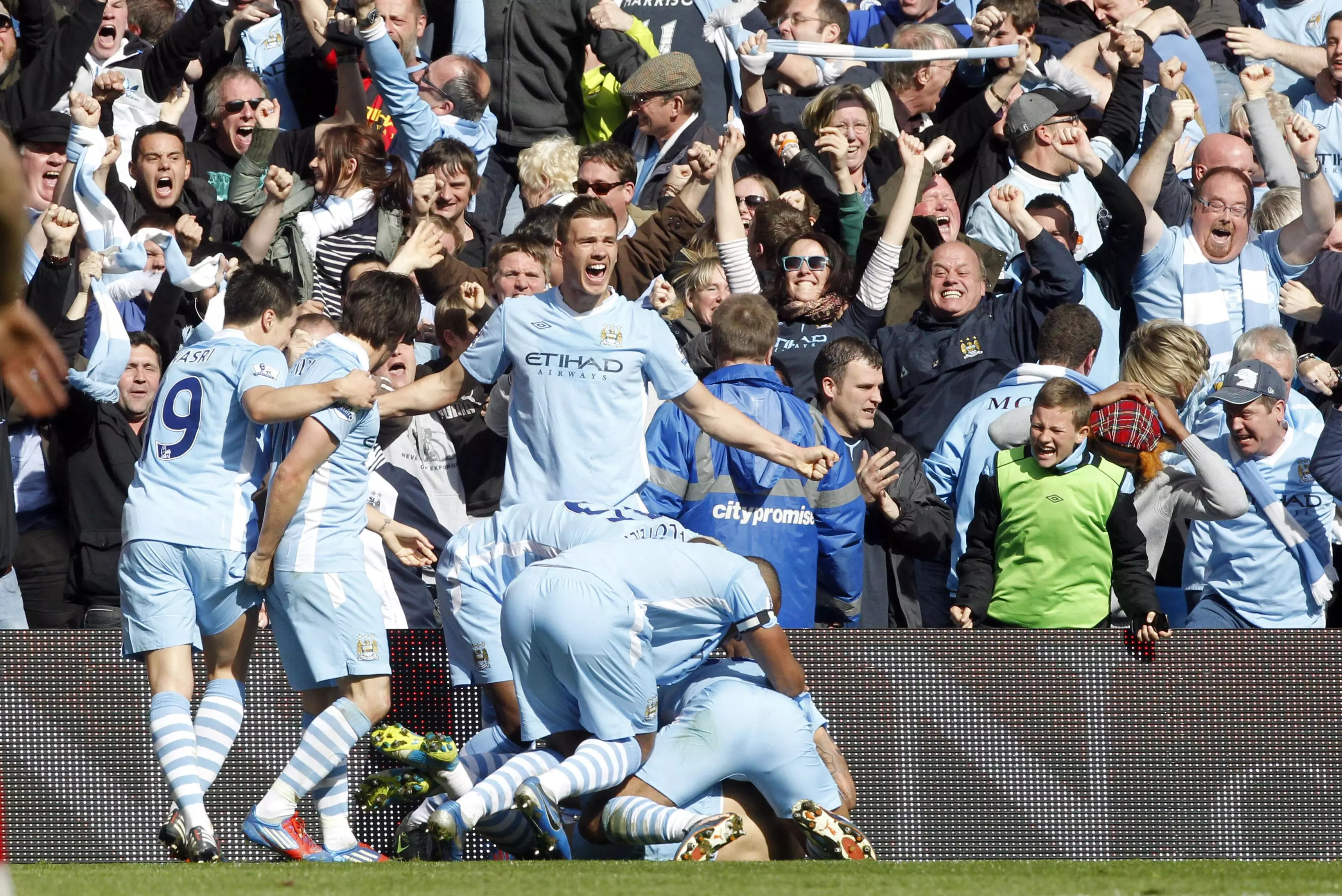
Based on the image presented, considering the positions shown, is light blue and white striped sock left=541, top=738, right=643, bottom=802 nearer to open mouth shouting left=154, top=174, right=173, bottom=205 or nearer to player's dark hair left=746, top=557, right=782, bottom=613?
player's dark hair left=746, top=557, right=782, bottom=613

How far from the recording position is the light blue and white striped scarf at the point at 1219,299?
346 inches

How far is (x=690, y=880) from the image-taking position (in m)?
4.90

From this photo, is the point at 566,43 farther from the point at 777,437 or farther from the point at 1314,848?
the point at 1314,848

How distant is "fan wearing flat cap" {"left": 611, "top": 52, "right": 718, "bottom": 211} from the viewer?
954 cm

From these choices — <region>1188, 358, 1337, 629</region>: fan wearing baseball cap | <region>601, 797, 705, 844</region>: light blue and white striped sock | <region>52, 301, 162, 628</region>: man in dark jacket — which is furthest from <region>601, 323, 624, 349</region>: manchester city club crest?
<region>1188, 358, 1337, 629</region>: fan wearing baseball cap

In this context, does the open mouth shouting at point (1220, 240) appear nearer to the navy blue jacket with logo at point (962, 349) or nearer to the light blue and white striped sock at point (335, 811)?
the navy blue jacket with logo at point (962, 349)

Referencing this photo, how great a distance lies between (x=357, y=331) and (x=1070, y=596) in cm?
298

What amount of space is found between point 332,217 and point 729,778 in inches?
167

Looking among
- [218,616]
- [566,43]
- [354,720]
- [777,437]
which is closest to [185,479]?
[218,616]

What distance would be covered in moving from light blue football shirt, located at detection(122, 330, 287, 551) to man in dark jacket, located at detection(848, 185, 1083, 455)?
10.1ft

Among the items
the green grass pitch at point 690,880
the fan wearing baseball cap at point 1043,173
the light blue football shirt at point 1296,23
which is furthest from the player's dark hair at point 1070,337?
the light blue football shirt at point 1296,23

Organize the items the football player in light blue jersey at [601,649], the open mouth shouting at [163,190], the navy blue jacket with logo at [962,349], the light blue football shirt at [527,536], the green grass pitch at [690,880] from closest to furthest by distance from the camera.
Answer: the green grass pitch at [690,880] < the football player in light blue jersey at [601,649] < the light blue football shirt at [527,536] < the navy blue jacket with logo at [962,349] < the open mouth shouting at [163,190]

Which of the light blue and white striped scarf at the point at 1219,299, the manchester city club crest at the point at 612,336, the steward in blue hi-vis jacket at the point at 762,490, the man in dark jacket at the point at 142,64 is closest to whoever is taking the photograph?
the manchester city club crest at the point at 612,336

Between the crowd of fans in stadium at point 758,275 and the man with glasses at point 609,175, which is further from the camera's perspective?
the man with glasses at point 609,175
